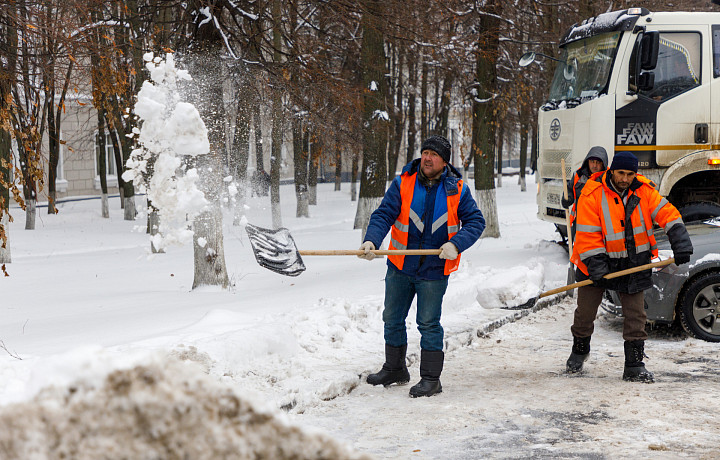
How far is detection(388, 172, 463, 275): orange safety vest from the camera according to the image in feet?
18.0

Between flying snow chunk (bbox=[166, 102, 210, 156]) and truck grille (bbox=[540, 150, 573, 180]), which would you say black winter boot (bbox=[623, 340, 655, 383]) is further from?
truck grille (bbox=[540, 150, 573, 180])

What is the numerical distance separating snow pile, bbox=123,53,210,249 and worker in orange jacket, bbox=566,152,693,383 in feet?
11.3

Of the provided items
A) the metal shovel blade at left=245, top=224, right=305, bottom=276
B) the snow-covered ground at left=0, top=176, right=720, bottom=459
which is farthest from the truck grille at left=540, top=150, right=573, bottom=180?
the metal shovel blade at left=245, top=224, right=305, bottom=276

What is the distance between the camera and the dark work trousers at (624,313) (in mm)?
5785

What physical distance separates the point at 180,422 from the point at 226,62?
7.57 metres

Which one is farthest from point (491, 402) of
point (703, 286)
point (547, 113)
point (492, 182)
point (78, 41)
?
point (492, 182)

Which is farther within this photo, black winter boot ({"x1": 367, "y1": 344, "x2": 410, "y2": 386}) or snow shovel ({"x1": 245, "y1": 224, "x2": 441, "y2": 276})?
black winter boot ({"x1": 367, "y1": 344, "x2": 410, "y2": 386})

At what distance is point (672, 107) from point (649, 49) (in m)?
0.76

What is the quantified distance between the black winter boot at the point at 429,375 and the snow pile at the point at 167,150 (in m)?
2.75

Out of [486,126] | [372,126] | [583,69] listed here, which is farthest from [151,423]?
[486,126]

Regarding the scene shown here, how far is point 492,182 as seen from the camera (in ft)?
49.3

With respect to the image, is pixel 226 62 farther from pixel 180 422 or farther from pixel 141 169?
pixel 180 422

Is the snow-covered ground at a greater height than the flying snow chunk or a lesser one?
lesser

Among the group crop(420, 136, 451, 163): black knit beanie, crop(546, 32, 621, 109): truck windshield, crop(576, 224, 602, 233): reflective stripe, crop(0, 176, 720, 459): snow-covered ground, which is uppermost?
crop(546, 32, 621, 109): truck windshield
